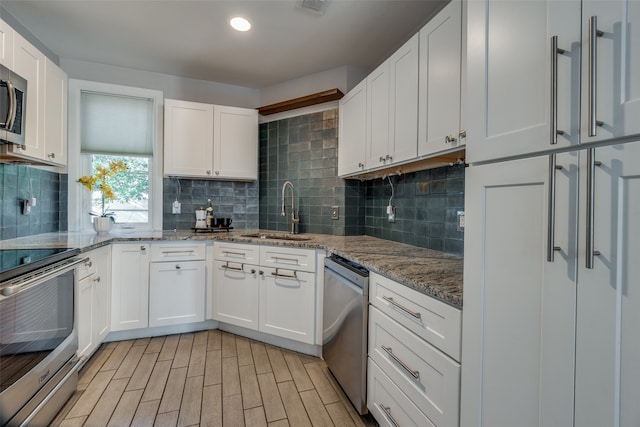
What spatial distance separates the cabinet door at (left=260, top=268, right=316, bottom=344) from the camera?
93.4 inches

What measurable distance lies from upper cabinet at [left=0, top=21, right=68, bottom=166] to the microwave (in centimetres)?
8

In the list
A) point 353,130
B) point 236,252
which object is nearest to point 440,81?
point 353,130

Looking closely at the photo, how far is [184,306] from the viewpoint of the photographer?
2.75m

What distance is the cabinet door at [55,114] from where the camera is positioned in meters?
2.21

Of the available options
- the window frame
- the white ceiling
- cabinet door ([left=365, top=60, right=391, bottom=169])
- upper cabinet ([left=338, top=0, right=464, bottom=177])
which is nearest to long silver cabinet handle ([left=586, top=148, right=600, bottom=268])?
upper cabinet ([left=338, top=0, right=464, bottom=177])

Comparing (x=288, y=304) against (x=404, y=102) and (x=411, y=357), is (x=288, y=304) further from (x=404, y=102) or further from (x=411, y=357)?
(x=404, y=102)

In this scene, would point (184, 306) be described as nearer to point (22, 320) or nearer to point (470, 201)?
point (22, 320)

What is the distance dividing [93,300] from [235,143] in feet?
6.38

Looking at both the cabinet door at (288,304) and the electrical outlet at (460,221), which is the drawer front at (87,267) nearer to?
the cabinet door at (288,304)

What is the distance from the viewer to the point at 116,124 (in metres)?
3.08

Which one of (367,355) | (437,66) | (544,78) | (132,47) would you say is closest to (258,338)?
(367,355)

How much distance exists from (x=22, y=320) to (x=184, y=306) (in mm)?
1406

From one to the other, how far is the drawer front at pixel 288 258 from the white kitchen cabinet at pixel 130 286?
3.55 ft

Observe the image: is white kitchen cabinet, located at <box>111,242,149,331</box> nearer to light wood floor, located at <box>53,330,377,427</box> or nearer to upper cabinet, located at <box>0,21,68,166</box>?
light wood floor, located at <box>53,330,377,427</box>
